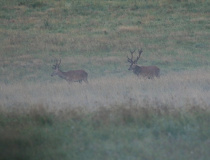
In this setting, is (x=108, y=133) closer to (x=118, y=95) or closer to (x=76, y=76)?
(x=118, y=95)

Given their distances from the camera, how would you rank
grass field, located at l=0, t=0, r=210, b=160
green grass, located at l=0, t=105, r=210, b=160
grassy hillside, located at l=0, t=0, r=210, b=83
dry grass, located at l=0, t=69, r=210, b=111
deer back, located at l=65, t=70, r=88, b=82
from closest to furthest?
green grass, located at l=0, t=105, r=210, b=160 < grass field, located at l=0, t=0, r=210, b=160 < dry grass, located at l=0, t=69, r=210, b=111 < deer back, located at l=65, t=70, r=88, b=82 < grassy hillside, located at l=0, t=0, r=210, b=83

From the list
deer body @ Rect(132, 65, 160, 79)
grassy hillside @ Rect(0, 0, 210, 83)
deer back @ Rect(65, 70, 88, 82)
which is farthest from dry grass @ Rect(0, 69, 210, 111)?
grassy hillside @ Rect(0, 0, 210, 83)

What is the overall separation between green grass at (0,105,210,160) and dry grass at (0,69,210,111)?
0.75m

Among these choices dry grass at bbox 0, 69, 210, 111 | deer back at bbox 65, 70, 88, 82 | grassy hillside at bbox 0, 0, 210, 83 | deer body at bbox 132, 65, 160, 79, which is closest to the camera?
dry grass at bbox 0, 69, 210, 111

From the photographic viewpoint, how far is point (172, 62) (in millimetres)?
23531

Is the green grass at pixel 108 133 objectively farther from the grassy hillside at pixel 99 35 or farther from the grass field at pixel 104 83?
the grassy hillside at pixel 99 35

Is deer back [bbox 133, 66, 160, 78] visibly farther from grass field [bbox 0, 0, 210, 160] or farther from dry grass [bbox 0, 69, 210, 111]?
dry grass [bbox 0, 69, 210, 111]

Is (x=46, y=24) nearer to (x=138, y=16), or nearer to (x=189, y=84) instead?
(x=138, y=16)

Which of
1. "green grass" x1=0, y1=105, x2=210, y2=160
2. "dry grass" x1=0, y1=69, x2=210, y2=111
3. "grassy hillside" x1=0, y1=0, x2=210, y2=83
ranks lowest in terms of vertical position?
"grassy hillside" x1=0, y1=0, x2=210, y2=83

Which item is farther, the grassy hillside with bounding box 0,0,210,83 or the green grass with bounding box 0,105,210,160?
the grassy hillside with bounding box 0,0,210,83

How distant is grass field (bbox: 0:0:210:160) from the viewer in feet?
25.3

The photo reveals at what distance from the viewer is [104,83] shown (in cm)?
1529

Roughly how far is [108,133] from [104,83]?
285 inches

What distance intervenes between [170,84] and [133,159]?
25.7 ft
